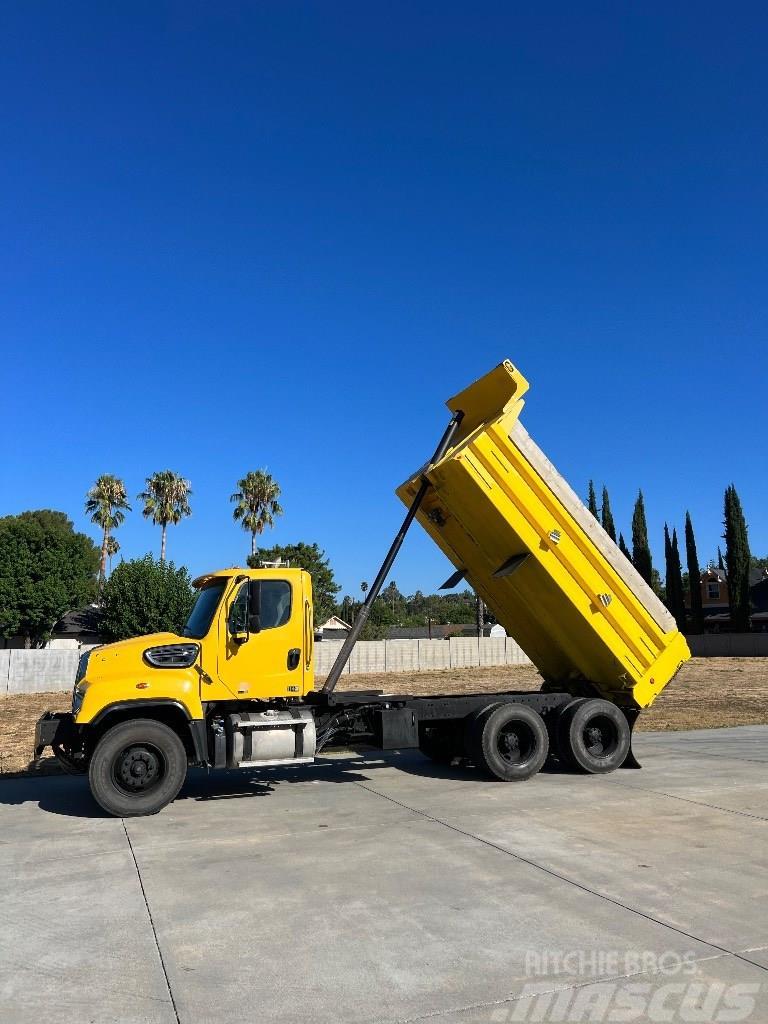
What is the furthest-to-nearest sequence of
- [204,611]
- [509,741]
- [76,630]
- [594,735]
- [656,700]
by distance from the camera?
[76,630], [656,700], [594,735], [509,741], [204,611]

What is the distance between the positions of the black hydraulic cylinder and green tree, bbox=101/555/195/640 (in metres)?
31.3

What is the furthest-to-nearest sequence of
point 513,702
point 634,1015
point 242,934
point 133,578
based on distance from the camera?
point 133,578, point 513,702, point 242,934, point 634,1015

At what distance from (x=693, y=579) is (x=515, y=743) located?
53.6 m

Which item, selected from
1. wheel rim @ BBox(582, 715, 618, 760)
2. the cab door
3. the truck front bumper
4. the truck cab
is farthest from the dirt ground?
wheel rim @ BBox(582, 715, 618, 760)

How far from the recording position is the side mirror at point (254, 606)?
8.66 meters

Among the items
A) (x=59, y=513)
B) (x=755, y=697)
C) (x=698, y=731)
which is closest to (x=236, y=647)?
(x=698, y=731)

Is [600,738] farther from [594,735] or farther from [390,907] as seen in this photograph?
[390,907]

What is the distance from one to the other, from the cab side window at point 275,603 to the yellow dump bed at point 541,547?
7.53ft

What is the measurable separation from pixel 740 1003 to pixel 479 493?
6085 millimetres

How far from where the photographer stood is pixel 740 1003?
12.7 feet

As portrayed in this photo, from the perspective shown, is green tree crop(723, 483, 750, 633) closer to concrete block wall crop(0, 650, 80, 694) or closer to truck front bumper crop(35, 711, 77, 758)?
concrete block wall crop(0, 650, 80, 694)

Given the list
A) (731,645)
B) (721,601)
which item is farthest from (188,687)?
(721,601)

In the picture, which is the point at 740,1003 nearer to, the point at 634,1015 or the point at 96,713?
the point at 634,1015

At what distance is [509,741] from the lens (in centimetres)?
1018
